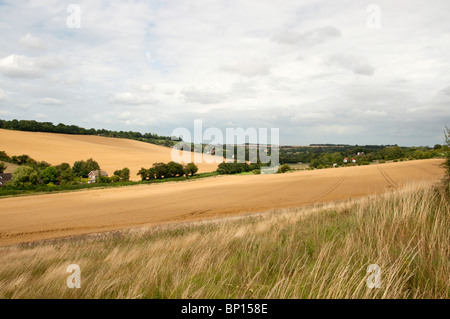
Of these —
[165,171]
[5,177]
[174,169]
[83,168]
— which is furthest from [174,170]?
[5,177]

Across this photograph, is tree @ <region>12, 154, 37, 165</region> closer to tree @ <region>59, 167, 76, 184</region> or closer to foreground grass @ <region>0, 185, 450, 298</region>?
tree @ <region>59, 167, 76, 184</region>

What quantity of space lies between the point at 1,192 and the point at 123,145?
6676cm

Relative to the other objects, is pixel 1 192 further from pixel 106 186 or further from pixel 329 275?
pixel 329 275

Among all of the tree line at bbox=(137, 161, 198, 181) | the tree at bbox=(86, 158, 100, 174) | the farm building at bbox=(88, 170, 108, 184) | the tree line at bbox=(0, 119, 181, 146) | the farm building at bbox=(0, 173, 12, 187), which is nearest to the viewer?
the farm building at bbox=(0, 173, 12, 187)

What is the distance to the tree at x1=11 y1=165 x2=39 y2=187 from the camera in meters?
51.2

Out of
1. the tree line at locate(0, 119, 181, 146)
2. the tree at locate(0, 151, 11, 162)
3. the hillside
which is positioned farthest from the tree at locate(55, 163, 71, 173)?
the tree line at locate(0, 119, 181, 146)

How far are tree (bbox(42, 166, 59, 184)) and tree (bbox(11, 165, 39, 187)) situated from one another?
13.7 ft

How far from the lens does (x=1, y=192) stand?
1742 inches

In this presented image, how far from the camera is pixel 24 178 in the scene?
172 ft

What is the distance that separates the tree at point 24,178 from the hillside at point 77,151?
1938 centimetres

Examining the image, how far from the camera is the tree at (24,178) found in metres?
51.2
